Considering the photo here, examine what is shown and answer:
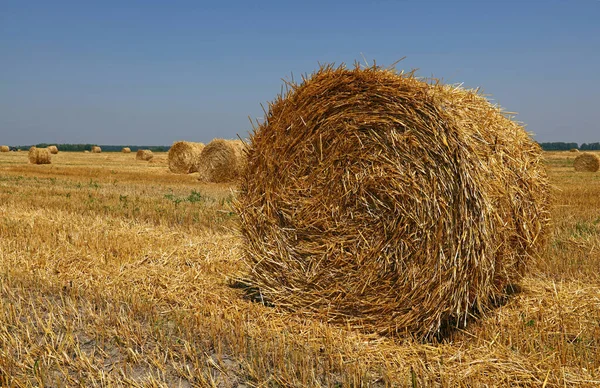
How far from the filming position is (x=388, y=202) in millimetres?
4840

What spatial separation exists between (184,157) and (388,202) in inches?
694

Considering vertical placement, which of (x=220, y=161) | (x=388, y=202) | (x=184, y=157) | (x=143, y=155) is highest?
(x=143, y=155)

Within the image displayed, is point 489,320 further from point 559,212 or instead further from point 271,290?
point 559,212

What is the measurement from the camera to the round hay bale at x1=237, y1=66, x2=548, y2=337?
4.52m

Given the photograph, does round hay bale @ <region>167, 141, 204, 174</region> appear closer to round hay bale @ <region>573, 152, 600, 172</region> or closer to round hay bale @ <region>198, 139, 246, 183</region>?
round hay bale @ <region>198, 139, 246, 183</region>

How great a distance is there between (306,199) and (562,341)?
252 centimetres

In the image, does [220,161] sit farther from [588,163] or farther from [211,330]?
[588,163]

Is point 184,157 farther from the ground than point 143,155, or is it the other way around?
point 143,155

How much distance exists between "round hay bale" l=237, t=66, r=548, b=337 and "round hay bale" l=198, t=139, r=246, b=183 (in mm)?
12504

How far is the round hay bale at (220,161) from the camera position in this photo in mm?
18109

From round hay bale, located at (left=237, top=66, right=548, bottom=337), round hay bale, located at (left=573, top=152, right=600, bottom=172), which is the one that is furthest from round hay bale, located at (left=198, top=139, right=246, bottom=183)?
round hay bale, located at (left=573, top=152, right=600, bottom=172)

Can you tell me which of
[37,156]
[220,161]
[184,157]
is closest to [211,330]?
[220,161]

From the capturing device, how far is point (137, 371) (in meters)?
3.79

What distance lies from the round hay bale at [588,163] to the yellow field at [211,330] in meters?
21.0
